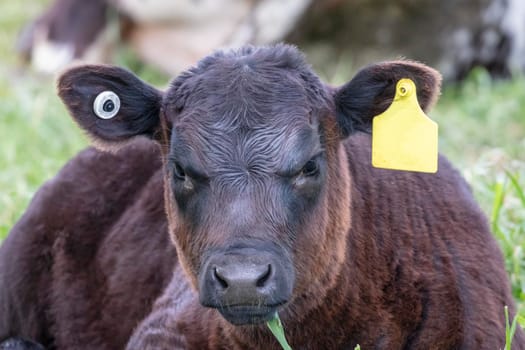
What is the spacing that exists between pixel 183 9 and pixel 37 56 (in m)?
1.78

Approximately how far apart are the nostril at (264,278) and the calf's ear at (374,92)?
0.86 m

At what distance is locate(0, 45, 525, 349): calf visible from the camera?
4.21 metres

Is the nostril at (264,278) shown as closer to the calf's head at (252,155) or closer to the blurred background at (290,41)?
the calf's head at (252,155)

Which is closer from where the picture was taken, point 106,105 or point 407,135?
point 407,135

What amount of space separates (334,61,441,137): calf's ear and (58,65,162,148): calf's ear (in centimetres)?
78

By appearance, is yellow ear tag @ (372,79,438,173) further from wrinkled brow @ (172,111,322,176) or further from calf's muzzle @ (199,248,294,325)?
calf's muzzle @ (199,248,294,325)

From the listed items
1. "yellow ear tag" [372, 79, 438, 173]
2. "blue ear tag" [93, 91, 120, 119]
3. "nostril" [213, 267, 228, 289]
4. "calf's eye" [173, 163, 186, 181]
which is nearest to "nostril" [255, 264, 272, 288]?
"nostril" [213, 267, 228, 289]

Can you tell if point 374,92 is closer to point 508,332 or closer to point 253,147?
point 253,147

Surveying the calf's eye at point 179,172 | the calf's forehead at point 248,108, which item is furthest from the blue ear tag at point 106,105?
the calf's eye at point 179,172

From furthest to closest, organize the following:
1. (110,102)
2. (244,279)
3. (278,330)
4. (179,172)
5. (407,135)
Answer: (110,102)
(407,135)
(179,172)
(278,330)
(244,279)

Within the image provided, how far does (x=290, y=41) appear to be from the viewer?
11.5 m

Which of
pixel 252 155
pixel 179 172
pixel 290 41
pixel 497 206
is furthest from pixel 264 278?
pixel 290 41

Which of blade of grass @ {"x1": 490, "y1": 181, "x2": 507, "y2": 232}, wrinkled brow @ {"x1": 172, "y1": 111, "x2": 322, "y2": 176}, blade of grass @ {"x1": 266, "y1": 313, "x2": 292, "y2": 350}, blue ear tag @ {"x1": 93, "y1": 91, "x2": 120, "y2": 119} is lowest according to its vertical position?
blade of grass @ {"x1": 266, "y1": 313, "x2": 292, "y2": 350}

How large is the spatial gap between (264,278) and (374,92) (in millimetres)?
1048
